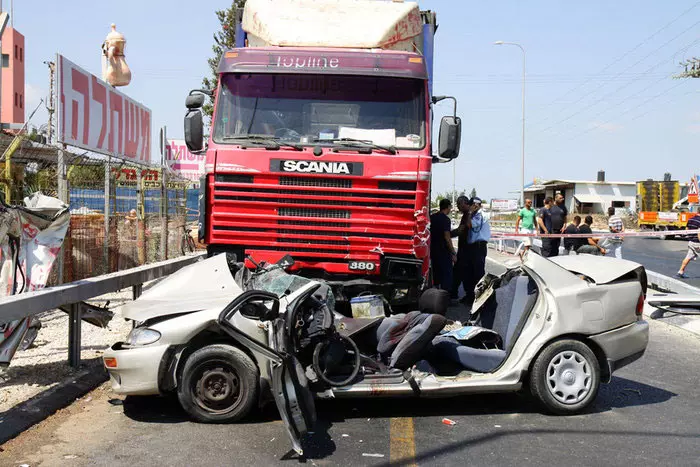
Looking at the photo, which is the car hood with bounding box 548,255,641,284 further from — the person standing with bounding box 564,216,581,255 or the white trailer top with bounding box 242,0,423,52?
the person standing with bounding box 564,216,581,255

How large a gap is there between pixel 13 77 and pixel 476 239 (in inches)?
1947

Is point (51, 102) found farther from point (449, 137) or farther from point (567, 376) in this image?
point (567, 376)

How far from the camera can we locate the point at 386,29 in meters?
9.08

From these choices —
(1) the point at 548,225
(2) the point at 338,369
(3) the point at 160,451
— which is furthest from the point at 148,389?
(1) the point at 548,225

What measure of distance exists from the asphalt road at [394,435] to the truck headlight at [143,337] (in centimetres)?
65

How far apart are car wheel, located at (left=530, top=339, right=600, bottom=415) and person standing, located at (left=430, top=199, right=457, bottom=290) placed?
6.32 metres

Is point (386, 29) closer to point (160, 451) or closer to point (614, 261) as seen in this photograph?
point (614, 261)

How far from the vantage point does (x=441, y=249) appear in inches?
504

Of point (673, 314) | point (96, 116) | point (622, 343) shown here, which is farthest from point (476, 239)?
point (622, 343)

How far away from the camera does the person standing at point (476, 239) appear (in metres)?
13.3

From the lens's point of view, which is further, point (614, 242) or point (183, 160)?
point (183, 160)

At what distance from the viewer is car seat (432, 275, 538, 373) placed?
640 centimetres

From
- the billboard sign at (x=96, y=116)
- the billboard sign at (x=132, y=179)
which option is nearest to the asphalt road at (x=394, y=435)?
the billboard sign at (x=96, y=116)

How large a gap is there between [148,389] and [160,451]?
0.72 metres
